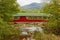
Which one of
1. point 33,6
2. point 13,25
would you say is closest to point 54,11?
point 13,25

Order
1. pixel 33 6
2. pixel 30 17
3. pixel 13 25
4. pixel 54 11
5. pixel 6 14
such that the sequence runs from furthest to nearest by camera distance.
Result: pixel 33 6, pixel 30 17, pixel 54 11, pixel 13 25, pixel 6 14

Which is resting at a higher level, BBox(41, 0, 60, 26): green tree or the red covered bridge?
BBox(41, 0, 60, 26): green tree

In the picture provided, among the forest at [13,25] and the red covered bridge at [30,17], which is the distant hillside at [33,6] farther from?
the forest at [13,25]

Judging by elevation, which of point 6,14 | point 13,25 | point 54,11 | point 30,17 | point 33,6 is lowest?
point 30,17

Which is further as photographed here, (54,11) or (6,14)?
(54,11)

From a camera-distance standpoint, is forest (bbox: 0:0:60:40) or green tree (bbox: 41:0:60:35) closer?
forest (bbox: 0:0:60:40)

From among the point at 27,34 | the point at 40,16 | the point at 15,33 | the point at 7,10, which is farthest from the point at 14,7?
the point at 40,16

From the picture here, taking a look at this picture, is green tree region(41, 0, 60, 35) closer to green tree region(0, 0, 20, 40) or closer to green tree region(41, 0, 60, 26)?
green tree region(41, 0, 60, 26)

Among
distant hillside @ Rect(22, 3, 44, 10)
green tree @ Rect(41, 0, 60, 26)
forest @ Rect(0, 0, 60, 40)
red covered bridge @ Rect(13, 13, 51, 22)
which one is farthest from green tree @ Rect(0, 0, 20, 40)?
distant hillside @ Rect(22, 3, 44, 10)

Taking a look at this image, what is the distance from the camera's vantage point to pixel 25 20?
13.6m

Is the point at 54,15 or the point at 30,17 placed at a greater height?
the point at 54,15

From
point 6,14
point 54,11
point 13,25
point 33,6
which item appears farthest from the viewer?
point 33,6

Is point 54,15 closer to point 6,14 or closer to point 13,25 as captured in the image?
point 13,25

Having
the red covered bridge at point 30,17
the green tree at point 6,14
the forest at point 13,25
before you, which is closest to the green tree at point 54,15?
the forest at point 13,25
